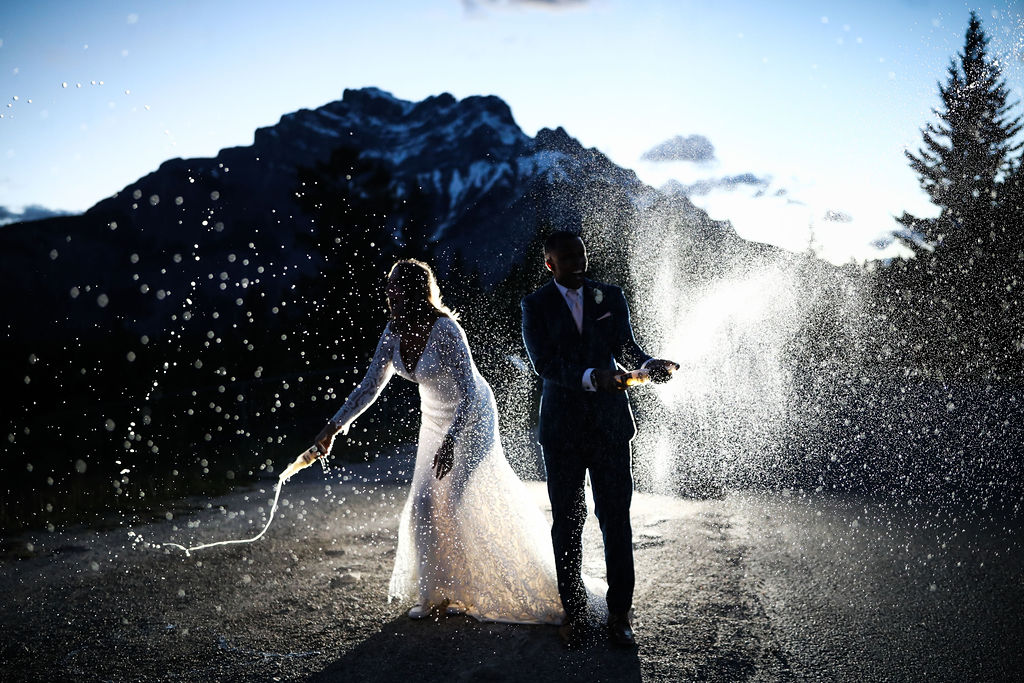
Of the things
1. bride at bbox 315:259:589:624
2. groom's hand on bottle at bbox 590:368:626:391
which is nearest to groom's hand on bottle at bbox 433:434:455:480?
bride at bbox 315:259:589:624

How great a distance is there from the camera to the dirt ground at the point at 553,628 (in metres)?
3.41

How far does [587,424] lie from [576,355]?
0.34m

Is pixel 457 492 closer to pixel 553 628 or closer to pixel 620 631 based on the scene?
pixel 553 628

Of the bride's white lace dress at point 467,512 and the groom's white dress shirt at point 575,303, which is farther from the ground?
the groom's white dress shirt at point 575,303

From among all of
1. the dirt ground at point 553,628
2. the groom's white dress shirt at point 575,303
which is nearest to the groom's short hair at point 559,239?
the groom's white dress shirt at point 575,303

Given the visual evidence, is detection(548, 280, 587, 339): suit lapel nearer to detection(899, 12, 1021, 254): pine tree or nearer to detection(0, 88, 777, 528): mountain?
detection(0, 88, 777, 528): mountain

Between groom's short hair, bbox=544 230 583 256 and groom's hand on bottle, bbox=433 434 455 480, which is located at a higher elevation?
groom's short hair, bbox=544 230 583 256

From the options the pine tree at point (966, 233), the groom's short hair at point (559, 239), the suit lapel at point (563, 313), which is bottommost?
the suit lapel at point (563, 313)

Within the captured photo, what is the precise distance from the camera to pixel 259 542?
6.02 metres

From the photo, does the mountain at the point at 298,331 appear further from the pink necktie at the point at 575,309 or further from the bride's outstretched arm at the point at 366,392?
the pink necktie at the point at 575,309

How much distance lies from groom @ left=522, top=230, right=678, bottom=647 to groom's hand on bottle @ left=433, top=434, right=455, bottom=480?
61 cm

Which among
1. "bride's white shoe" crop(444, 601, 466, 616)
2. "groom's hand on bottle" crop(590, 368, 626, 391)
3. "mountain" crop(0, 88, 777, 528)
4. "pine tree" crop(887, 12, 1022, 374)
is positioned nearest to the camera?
"groom's hand on bottle" crop(590, 368, 626, 391)

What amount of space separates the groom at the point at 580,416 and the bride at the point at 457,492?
17.0 inches

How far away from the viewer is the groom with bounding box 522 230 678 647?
11.7 feet
